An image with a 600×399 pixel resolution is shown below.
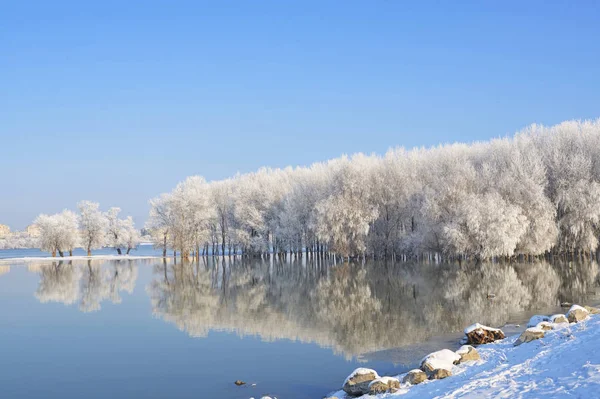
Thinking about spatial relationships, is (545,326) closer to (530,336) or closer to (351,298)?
(530,336)

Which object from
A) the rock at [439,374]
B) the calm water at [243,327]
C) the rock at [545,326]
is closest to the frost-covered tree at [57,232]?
the calm water at [243,327]

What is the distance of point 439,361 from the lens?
14.8 metres

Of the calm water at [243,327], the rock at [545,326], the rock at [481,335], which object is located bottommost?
the calm water at [243,327]

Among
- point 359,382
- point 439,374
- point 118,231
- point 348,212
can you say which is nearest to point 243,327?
point 359,382

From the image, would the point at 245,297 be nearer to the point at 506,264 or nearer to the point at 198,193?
the point at 506,264

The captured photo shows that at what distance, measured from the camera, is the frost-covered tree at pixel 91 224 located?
338 ft

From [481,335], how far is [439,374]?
565cm

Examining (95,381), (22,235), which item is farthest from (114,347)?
(22,235)

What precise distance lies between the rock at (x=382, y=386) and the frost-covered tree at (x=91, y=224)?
325ft

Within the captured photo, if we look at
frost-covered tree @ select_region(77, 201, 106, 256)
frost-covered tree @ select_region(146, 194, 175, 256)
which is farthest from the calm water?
frost-covered tree @ select_region(77, 201, 106, 256)

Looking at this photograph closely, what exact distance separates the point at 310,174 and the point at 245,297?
53575mm

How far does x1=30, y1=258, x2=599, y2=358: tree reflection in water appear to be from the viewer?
924 inches

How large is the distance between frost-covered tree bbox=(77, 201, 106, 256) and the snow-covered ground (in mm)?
97775

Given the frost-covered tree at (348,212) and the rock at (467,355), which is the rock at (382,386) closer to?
the rock at (467,355)
